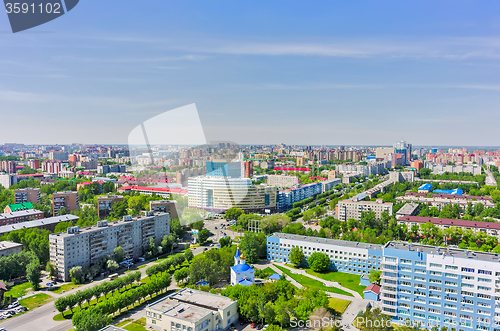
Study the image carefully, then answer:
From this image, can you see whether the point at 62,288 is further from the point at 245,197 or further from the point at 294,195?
the point at 294,195

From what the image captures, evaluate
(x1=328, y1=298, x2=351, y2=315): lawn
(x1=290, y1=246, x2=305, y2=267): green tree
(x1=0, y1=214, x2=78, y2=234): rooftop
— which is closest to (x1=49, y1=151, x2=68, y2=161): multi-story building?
(x1=0, y1=214, x2=78, y2=234): rooftop

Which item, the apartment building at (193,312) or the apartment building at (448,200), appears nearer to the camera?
the apartment building at (193,312)

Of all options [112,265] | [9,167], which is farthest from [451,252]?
[9,167]

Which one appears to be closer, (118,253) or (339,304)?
(339,304)

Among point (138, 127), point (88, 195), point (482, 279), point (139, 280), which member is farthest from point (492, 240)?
point (88, 195)

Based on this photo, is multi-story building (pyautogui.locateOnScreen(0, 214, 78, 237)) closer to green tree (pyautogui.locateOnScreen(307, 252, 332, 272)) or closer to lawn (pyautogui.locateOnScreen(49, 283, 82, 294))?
lawn (pyautogui.locateOnScreen(49, 283, 82, 294))

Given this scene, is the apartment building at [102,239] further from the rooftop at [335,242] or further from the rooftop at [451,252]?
Answer: the rooftop at [451,252]

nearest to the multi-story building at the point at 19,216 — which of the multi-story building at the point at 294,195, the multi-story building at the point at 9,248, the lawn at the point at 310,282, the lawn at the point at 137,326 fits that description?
the multi-story building at the point at 9,248

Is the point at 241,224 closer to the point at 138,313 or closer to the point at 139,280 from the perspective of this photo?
the point at 139,280
